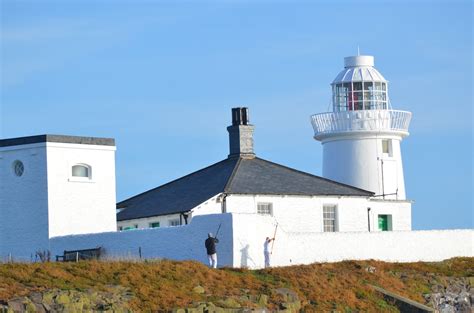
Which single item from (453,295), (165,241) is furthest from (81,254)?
(453,295)

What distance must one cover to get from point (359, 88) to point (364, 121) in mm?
1389

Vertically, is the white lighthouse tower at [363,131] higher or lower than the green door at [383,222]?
higher

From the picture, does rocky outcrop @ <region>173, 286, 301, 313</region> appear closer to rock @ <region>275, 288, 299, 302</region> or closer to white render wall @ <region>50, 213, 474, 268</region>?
rock @ <region>275, 288, 299, 302</region>

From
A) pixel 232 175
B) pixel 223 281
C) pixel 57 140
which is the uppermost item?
pixel 57 140

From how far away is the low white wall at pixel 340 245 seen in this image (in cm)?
3744

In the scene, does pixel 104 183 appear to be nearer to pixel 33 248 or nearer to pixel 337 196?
pixel 33 248

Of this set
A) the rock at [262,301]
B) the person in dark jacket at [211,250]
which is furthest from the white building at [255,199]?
the rock at [262,301]

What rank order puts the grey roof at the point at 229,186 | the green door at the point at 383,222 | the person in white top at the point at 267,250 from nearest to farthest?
1. the person in white top at the point at 267,250
2. the grey roof at the point at 229,186
3. the green door at the point at 383,222

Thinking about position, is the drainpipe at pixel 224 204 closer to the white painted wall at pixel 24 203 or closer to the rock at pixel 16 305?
the white painted wall at pixel 24 203

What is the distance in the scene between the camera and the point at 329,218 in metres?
44.3

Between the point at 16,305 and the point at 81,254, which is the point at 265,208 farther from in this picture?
the point at 16,305

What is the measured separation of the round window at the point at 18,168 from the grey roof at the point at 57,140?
2.07 feet

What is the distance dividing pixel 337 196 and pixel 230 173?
12.4 feet

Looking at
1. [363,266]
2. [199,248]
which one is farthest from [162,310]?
[363,266]
